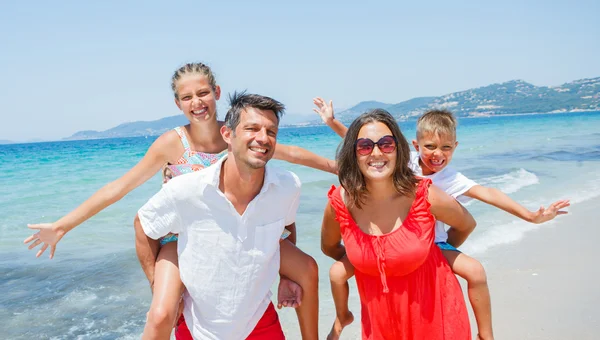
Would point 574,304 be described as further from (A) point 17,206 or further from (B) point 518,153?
(B) point 518,153

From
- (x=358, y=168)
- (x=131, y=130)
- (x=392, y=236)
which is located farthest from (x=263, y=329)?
(x=131, y=130)

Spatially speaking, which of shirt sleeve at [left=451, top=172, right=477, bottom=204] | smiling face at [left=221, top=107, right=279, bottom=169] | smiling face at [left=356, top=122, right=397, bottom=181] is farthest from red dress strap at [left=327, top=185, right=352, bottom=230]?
shirt sleeve at [left=451, top=172, right=477, bottom=204]

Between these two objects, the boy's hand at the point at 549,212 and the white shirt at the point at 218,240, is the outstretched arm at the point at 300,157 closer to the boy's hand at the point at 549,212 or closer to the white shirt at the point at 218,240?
the white shirt at the point at 218,240

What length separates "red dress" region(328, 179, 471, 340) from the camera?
2887 mm

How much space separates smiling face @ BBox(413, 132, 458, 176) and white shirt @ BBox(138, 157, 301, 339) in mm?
1347

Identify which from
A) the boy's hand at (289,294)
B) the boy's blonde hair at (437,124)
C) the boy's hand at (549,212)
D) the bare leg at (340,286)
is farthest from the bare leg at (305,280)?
the boy's hand at (549,212)

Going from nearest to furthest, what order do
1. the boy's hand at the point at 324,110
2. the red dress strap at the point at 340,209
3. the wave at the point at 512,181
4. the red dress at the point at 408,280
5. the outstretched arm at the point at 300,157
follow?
the red dress at the point at 408,280
the red dress strap at the point at 340,209
the outstretched arm at the point at 300,157
the boy's hand at the point at 324,110
the wave at the point at 512,181

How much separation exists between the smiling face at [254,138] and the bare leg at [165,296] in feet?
2.85

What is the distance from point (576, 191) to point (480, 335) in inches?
378

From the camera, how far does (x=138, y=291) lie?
6707 millimetres

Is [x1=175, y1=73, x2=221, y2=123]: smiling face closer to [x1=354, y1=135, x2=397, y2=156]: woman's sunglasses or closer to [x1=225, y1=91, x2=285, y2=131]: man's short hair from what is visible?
[x1=225, y1=91, x2=285, y2=131]: man's short hair

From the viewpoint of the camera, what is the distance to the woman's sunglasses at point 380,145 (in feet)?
9.93

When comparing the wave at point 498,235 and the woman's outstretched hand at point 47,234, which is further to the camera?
the wave at point 498,235

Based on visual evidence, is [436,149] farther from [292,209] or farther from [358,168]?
[292,209]
